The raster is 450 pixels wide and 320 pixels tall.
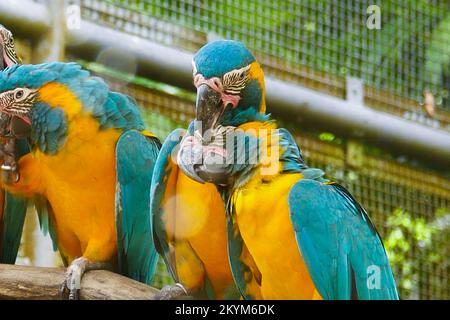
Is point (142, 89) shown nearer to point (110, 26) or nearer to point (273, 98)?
point (110, 26)

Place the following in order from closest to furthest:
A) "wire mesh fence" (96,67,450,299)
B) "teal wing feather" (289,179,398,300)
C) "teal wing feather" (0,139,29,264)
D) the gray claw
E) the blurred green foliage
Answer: "teal wing feather" (289,179,398,300), the gray claw, "teal wing feather" (0,139,29,264), "wire mesh fence" (96,67,450,299), the blurred green foliage

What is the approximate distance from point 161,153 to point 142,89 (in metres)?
0.82

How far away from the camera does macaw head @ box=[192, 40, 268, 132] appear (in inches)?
65.0

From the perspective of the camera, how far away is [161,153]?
1718mm

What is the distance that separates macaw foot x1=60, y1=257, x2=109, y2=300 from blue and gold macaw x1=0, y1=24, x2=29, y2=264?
0.76 feet

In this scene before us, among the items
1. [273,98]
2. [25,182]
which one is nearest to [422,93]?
[273,98]

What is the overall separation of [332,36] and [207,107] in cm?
126

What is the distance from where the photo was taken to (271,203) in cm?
159

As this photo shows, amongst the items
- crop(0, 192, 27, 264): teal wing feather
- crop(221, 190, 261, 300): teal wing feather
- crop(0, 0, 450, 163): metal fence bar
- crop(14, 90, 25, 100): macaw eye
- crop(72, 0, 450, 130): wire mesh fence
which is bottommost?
crop(221, 190, 261, 300): teal wing feather

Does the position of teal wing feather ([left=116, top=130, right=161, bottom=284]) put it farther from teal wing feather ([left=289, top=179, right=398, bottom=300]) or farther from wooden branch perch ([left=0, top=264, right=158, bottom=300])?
teal wing feather ([left=289, top=179, right=398, bottom=300])

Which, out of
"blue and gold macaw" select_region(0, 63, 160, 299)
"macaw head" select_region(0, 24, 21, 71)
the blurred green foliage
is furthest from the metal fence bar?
"blue and gold macaw" select_region(0, 63, 160, 299)

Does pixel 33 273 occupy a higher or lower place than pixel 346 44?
lower

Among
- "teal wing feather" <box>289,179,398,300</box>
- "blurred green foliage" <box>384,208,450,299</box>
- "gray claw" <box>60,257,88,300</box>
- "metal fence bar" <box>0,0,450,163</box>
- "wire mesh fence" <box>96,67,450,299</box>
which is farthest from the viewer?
"blurred green foliage" <box>384,208,450,299</box>
